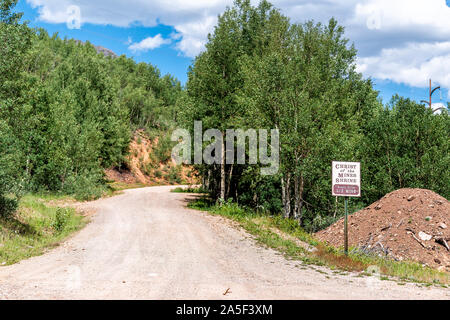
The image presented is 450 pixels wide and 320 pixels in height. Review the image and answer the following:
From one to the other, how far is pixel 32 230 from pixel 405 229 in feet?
60.2

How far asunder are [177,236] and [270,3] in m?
29.5

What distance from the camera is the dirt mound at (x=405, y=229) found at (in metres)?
14.9

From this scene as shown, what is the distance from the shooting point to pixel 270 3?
3644 centimetres

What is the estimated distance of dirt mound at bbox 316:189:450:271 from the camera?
1487 centimetres

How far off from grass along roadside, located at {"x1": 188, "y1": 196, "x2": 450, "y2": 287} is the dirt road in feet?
2.55

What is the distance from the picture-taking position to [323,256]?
A: 12.6 m

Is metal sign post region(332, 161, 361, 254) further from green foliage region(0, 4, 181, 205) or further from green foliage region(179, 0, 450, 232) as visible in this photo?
green foliage region(0, 4, 181, 205)

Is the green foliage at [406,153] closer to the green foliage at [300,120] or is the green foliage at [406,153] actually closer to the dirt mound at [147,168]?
the green foliage at [300,120]

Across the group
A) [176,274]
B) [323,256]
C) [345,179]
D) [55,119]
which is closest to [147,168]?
[55,119]

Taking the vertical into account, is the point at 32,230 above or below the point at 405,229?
below

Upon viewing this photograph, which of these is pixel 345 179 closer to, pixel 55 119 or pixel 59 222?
pixel 59 222

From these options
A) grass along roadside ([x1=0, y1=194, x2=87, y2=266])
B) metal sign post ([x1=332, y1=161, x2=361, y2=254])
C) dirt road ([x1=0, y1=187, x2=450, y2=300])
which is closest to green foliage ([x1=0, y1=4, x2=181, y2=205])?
grass along roadside ([x1=0, y1=194, x2=87, y2=266])

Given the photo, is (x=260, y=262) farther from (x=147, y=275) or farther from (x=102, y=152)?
(x=102, y=152)
